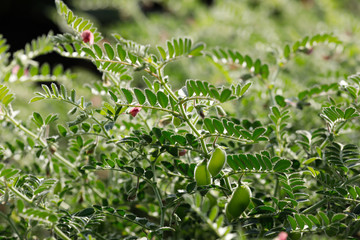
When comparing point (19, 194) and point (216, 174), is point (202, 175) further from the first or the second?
point (19, 194)

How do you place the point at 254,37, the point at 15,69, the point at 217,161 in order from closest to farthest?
the point at 217,161
the point at 15,69
the point at 254,37

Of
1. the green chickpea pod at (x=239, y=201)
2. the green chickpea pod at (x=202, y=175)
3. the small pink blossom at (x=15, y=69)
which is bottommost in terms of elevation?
the green chickpea pod at (x=239, y=201)

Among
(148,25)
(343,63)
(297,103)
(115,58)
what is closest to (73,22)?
(115,58)

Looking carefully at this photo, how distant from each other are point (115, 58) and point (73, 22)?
8cm

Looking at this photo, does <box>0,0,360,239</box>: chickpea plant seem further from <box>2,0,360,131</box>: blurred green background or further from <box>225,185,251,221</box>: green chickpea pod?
<box>2,0,360,131</box>: blurred green background

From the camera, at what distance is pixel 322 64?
58.3 inches

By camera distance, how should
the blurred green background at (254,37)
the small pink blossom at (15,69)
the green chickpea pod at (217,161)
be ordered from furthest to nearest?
1. the blurred green background at (254,37)
2. the small pink blossom at (15,69)
3. the green chickpea pod at (217,161)

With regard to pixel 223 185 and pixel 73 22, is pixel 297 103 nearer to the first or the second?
pixel 223 185

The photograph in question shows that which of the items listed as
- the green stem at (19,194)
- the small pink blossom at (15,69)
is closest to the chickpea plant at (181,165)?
the green stem at (19,194)

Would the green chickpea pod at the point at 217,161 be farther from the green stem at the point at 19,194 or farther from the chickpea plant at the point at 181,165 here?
the green stem at the point at 19,194

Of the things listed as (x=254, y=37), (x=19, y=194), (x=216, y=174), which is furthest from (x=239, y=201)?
(x=254, y=37)

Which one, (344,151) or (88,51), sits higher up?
(88,51)

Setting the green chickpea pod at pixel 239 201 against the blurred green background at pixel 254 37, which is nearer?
the green chickpea pod at pixel 239 201

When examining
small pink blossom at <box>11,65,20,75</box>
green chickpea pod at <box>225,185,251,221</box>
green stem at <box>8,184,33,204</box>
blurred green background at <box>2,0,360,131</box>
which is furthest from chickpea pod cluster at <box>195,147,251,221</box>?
small pink blossom at <box>11,65,20,75</box>
